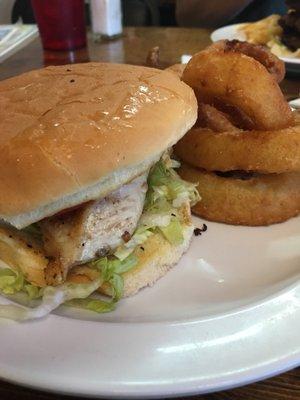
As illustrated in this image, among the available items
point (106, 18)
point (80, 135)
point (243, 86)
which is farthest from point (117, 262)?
point (106, 18)

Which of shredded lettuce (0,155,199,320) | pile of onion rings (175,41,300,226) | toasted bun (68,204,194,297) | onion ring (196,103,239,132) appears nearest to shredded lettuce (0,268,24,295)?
shredded lettuce (0,155,199,320)

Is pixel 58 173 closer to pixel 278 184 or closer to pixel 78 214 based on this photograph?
pixel 78 214

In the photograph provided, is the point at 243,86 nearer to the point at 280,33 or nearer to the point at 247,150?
the point at 247,150

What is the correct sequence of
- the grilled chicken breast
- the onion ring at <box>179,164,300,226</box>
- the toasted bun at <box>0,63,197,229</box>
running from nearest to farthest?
1. the toasted bun at <box>0,63,197,229</box>
2. the grilled chicken breast
3. the onion ring at <box>179,164,300,226</box>

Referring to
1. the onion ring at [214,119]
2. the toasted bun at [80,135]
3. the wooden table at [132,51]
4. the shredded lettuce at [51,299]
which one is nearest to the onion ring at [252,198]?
the onion ring at [214,119]

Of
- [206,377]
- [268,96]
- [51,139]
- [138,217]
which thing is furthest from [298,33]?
[206,377]

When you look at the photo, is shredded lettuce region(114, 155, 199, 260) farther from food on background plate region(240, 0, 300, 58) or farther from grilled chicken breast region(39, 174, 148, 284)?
food on background plate region(240, 0, 300, 58)
